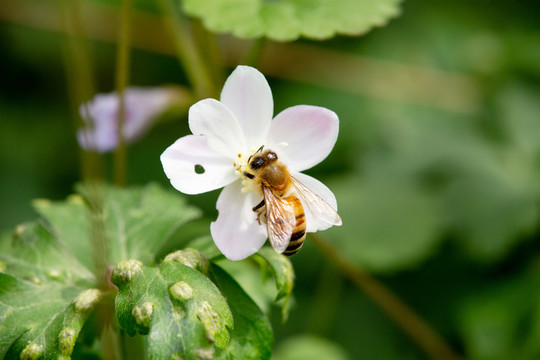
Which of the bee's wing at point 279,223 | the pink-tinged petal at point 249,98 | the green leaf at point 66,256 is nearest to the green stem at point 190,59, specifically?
the green leaf at point 66,256

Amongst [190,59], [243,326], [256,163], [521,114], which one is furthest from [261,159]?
[521,114]

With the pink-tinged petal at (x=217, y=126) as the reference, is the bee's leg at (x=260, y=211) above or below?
below

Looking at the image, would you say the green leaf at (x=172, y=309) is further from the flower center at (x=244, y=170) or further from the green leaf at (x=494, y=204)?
the green leaf at (x=494, y=204)

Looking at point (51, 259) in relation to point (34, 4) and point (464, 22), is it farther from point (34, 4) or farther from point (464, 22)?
point (464, 22)

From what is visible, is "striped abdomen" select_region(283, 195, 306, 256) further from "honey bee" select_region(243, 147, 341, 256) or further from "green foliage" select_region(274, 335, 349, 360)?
"green foliage" select_region(274, 335, 349, 360)

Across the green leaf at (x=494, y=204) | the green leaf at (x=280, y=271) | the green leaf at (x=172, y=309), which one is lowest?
the green leaf at (x=494, y=204)

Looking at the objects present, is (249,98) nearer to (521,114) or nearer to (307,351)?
(307,351)
